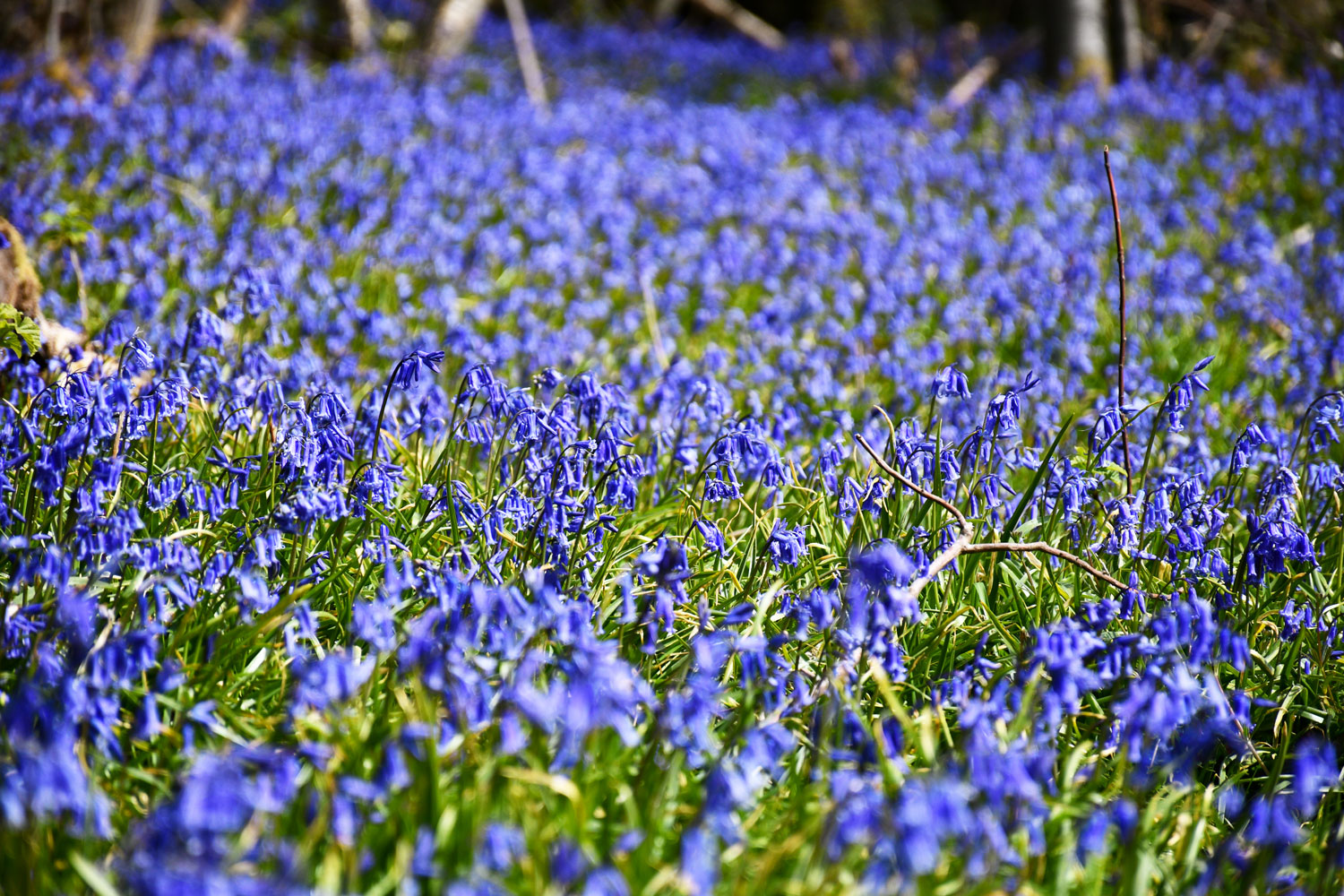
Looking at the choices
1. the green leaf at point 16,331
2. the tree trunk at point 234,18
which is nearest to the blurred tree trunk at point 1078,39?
the tree trunk at point 234,18

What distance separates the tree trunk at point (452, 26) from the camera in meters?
12.0

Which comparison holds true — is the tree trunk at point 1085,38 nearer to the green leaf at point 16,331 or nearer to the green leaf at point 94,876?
the green leaf at point 16,331

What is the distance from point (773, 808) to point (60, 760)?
1365 millimetres

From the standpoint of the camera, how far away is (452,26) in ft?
40.1

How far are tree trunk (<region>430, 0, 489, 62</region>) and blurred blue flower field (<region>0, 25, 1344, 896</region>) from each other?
5.54 m

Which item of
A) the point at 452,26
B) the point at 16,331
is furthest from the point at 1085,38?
Result: the point at 16,331

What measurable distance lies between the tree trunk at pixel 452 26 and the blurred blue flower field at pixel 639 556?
5.54m

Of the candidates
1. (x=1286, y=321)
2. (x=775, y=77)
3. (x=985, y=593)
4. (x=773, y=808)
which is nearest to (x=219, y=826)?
(x=773, y=808)

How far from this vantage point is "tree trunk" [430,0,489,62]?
12000 millimetres

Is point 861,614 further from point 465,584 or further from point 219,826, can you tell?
point 219,826

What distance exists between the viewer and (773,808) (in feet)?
7.68

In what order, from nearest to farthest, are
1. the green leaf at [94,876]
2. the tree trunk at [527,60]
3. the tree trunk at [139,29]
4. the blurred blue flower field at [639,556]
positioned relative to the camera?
1. the green leaf at [94,876]
2. the blurred blue flower field at [639,556]
3. the tree trunk at [139,29]
4. the tree trunk at [527,60]

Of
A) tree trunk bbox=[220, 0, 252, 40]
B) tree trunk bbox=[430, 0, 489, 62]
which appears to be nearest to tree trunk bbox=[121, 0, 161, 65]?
tree trunk bbox=[220, 0, 252, 40]

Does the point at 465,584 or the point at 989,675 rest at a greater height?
the point at 465,584
